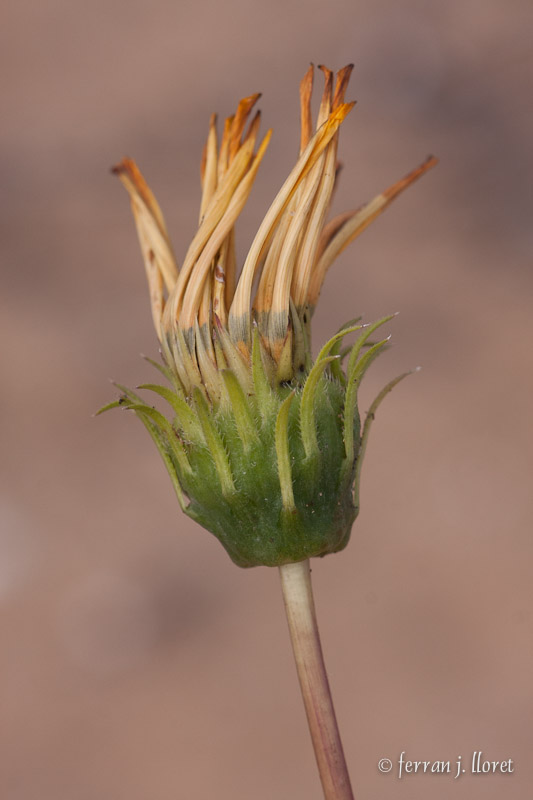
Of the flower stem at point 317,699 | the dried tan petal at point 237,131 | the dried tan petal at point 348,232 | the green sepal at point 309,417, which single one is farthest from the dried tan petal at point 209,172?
the flower stem at point 317,699

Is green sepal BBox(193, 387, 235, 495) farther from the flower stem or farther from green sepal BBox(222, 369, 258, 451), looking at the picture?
the flower stem

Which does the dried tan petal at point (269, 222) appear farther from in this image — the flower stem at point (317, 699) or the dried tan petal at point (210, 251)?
the flower stem at point (317, 699)

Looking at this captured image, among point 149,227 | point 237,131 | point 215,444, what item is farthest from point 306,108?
point 215,444

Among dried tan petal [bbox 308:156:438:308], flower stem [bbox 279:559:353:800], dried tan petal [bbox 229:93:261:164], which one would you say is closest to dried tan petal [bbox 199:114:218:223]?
dried tan petal [bbox 229:93:261:164]

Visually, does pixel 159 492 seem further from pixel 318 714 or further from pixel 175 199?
pixel 318 714

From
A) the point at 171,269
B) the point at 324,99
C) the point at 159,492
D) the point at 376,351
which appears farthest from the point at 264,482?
the point at 159,492

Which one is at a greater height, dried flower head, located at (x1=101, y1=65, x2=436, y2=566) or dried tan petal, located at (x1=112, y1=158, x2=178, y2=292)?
dried tan petal, located at (x1=112, y1=158, x2=178, y2=292)
